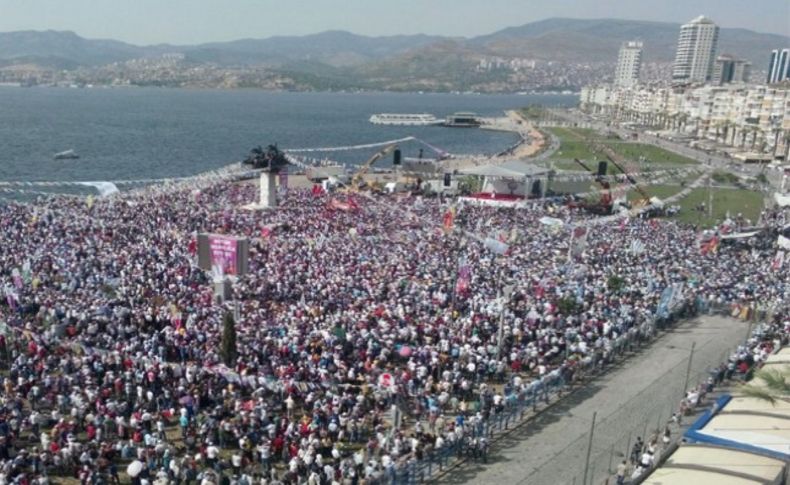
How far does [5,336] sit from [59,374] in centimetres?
332

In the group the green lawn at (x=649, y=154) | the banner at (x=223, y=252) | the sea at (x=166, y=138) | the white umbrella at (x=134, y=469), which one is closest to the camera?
the white umbrella at (x=134, y=469)

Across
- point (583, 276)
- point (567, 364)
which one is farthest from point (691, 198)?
point (567, 364)

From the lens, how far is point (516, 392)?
57.4 ft

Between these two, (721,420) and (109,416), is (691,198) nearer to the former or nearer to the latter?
(721,420)

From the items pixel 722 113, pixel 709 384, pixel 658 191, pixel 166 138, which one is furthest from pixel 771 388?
pixel 722 113

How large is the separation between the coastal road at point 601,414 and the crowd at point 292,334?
0.85 meters

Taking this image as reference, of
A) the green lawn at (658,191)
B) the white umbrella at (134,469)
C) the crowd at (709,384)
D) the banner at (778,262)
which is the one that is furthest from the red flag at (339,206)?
the white umbrella at (134,469)

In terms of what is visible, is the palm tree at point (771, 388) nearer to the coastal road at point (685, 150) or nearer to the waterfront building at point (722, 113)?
the coastal road at point (685, 150)

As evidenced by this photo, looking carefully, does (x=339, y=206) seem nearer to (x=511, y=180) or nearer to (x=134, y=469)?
(x=511, y=180)

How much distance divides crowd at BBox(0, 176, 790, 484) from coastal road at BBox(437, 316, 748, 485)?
33.6 inches

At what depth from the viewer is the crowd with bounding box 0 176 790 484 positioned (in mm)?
14742

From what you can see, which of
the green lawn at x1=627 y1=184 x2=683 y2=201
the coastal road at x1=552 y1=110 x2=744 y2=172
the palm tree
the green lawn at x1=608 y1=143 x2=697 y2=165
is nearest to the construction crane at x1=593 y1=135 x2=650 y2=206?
the green lawn at x1=627 y1=184 x2=683 y2=201

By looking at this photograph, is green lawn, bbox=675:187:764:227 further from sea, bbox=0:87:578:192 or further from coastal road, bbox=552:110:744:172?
sea, bbox=0:87:578:192

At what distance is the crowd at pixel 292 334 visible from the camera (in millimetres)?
14742
